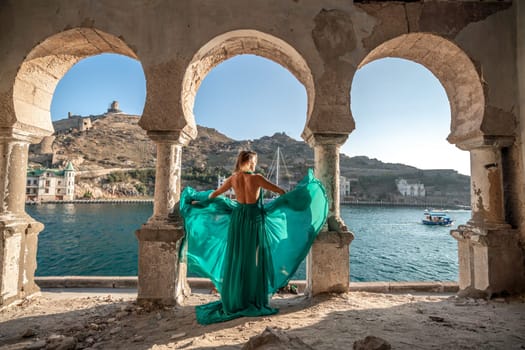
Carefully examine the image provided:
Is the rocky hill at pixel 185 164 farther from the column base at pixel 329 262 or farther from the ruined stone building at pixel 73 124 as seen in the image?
the column base at pixel 329 262

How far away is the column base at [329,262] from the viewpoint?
3424mm

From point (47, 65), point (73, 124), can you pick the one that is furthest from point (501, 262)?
point (73, 124)

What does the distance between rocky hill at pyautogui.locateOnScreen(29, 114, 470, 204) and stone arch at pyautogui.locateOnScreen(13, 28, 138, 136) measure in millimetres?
58232

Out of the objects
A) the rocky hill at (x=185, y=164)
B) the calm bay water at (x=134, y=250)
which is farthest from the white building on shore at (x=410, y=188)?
the calm bay water at (x=134, y=250)

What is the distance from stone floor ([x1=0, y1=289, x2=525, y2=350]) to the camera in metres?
2.36

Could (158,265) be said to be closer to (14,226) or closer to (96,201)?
(14,226)

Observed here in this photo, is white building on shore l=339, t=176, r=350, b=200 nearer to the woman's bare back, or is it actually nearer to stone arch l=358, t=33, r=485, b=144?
stone arch l=358, t=33, r=485, b=144

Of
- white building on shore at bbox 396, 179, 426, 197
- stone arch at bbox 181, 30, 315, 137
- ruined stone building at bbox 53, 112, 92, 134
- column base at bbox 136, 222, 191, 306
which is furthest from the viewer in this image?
ruined stone building at bbox 53, 112, 92, 134

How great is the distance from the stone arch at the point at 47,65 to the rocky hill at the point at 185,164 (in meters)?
58.2

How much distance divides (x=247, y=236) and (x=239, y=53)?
2948mm

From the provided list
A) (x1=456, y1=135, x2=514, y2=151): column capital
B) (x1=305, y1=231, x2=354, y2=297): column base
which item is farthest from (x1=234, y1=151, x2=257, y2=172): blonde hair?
(x1=456, y1=135, x2=514, y2=151): column capital

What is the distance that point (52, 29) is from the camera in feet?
11.3

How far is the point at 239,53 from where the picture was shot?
13.9 ft

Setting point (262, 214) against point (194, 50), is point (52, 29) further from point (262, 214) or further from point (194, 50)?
point (262, 214)
